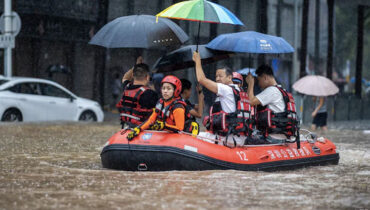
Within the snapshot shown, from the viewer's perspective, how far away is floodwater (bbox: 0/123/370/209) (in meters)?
7.04

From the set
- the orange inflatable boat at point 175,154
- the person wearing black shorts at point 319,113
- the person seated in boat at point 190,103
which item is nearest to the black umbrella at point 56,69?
the person wearing black shorts at point 319,113

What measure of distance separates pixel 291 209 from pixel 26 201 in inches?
106

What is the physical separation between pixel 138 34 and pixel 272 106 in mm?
2307

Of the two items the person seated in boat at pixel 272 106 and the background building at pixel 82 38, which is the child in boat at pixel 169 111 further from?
the background building at pixel 82 38

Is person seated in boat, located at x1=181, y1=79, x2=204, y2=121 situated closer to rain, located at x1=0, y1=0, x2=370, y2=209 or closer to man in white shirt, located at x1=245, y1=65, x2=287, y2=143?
rain, located at x1=0, y1=0, x2=370, y2=209

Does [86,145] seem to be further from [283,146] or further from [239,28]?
[239,28]

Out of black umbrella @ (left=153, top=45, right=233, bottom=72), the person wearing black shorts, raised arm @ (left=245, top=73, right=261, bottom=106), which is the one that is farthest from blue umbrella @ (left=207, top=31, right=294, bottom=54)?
the person wearing black shorts

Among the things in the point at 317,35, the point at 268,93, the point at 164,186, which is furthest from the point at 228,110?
the point at 317,35

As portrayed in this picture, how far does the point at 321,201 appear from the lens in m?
7.42

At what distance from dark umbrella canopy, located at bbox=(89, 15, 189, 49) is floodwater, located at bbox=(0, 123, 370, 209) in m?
1.92

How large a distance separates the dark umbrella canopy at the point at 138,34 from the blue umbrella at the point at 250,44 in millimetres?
660

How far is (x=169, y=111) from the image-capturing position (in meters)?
9.59

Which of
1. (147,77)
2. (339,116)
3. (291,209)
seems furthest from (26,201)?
(339,116)

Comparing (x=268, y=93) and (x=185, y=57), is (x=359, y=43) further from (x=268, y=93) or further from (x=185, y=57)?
(x=268, y=93)
